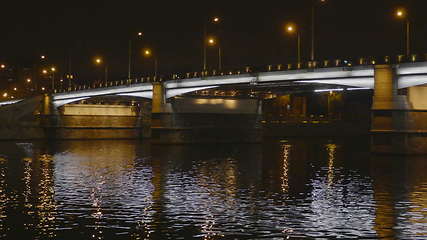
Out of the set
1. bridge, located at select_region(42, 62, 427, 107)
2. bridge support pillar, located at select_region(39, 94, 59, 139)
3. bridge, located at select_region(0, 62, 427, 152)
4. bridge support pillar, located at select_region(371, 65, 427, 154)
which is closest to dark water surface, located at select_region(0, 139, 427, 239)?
bridge support pillar, located at select_region(371, 65, 427, 154)

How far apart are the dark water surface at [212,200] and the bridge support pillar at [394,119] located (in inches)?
241

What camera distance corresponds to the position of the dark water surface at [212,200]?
21.1 meters

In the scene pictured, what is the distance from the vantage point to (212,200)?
2825 cm

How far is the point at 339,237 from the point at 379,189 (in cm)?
1419

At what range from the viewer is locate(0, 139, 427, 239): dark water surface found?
69.3 ft

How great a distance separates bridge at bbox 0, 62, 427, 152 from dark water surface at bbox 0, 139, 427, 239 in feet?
22.8

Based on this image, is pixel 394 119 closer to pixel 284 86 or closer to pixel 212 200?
pixel 284 86

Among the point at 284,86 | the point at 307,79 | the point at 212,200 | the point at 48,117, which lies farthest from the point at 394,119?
the point at 48,117

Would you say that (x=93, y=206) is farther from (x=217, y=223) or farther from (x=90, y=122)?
(x=90, y=122)

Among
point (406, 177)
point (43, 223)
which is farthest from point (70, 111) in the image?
point (43, 223)

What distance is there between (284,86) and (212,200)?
4355cm

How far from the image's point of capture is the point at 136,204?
26859mm

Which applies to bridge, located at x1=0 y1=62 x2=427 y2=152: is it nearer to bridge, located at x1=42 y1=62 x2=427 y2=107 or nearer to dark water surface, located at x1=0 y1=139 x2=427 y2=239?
bridge, located at x1=42 y1=62 x2=427 y2=107

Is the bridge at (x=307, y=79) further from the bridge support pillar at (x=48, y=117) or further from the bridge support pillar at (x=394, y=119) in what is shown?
the bridge support pillar at (x=48, y=117)
